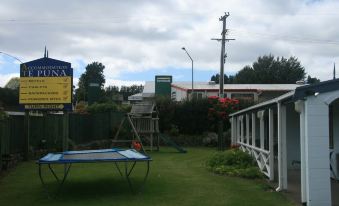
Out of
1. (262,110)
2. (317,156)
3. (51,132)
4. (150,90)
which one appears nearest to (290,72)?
(150,90)

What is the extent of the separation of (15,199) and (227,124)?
2333 cm

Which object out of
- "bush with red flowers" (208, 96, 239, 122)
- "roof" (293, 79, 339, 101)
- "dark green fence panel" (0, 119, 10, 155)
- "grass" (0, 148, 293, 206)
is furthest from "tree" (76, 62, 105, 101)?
"roof" (293, 79, 339, 101)

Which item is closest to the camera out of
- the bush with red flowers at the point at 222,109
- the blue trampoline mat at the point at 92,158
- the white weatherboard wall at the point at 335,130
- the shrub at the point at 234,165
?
the blue trampoline mat at the point at 92,158

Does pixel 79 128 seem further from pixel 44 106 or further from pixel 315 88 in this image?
pixel 315 88

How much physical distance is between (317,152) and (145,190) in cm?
414

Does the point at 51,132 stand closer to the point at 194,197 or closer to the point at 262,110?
the point at 262,110

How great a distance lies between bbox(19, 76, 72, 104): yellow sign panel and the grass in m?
4.55

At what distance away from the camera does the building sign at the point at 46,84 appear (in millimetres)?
19734

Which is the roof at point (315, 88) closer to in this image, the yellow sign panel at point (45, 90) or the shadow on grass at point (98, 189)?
the shadow on grass at point (98, 189)

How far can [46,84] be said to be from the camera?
19.8m

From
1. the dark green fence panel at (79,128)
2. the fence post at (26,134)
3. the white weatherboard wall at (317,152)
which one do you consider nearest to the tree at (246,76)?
the dark green fence panel at (79,128)

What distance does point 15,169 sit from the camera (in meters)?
16.2

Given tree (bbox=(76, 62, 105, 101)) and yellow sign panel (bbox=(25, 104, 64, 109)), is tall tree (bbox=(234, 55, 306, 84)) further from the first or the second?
yellow sign panel (bbox=(25, 104, 64, 109))

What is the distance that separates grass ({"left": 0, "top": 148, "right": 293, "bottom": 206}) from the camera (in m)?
10.1
